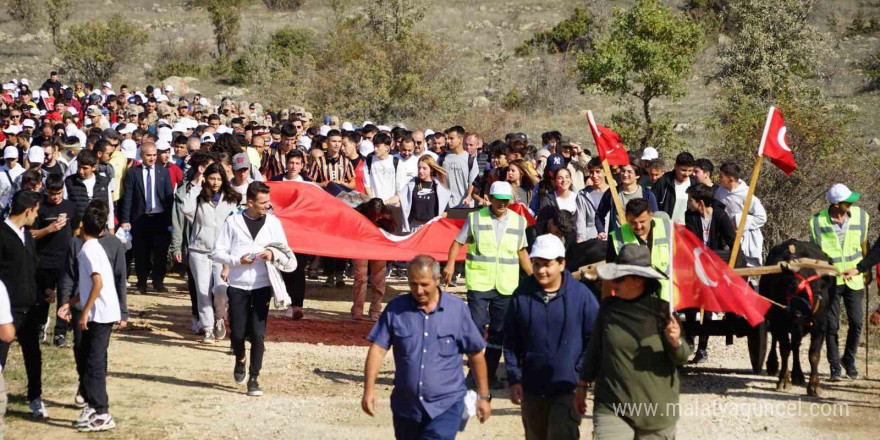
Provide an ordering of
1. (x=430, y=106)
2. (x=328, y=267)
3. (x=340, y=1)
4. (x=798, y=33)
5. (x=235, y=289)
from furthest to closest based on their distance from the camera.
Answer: (x=340, y=1) < (x=430, y=106) < (x=798, y=33) < (x=328, y=267) < (x=235, y=289)

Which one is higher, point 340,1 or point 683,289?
point 340,1

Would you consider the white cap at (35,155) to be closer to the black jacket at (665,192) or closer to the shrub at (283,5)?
the black jacket at (665,192)

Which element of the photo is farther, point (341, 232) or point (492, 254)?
point (341, 232)

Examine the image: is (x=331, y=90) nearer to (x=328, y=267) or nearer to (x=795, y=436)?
(x=328, y=267)

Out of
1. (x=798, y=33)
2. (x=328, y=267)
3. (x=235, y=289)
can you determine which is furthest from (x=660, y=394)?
(x=798, y=33)

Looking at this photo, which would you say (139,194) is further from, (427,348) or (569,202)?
(427,348)

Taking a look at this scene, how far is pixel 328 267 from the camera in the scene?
16.1m

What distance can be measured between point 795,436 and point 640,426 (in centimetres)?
338

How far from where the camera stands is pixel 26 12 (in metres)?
58.1

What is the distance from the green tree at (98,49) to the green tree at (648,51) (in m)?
26.4

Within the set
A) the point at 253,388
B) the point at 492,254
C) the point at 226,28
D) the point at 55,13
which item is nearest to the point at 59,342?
the point at 253,388

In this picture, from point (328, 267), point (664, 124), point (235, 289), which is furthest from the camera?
point (664, 124)

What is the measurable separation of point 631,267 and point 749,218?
574 centimetres

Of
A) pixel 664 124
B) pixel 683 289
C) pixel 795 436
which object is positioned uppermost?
pixel 664 124
